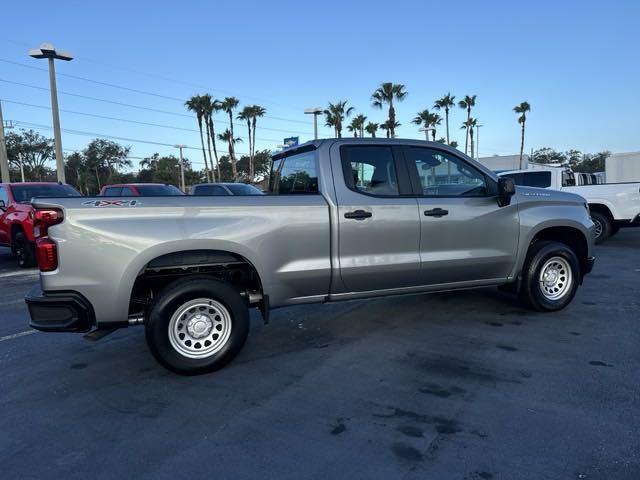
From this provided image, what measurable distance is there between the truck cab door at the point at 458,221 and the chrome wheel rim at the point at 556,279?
62cm

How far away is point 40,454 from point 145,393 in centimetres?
88

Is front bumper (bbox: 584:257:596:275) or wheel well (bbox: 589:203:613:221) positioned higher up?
wheel well (bbox: 589:203:613:221)

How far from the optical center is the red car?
945cm

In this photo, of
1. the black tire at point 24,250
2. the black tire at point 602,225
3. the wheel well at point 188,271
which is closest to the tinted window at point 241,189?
the black tire at point 24,250

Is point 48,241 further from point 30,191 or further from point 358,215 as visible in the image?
point 30,191

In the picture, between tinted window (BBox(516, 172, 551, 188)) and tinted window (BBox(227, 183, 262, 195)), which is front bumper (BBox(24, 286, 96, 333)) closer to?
tinted window (BBox(227, 183, 262, 195))

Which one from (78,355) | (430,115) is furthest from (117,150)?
(78,355)

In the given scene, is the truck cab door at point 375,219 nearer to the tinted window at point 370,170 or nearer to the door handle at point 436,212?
the tinted window at point 370,170

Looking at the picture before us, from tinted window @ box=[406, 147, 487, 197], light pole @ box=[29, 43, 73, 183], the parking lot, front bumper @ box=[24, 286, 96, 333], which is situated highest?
light pole @ box=[29, 43, 73, 183]

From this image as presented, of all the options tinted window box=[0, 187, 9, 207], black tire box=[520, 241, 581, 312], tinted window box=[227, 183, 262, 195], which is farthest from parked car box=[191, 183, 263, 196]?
black tire box=[520, 241, 581, 312]

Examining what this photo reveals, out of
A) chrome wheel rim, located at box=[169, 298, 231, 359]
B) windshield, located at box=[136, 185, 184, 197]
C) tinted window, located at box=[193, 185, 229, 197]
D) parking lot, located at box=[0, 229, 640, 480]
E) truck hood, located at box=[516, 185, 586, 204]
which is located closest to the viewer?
parking lot, located at box=[0, 229, 640, 480]

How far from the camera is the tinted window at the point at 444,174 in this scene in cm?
471

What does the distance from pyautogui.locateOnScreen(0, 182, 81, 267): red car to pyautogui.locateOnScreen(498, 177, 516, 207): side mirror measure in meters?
8.10

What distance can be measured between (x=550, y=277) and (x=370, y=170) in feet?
8.56
